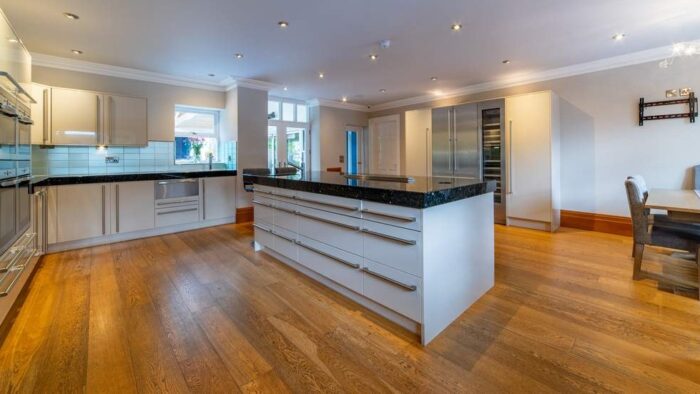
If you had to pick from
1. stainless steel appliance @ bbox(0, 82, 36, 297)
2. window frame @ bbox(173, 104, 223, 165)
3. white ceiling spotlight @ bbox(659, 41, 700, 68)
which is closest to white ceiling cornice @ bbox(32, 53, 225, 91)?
window frame @ bbox(173, 104, 223, 165)

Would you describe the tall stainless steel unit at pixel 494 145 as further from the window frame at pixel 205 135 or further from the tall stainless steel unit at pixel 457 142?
the window frame at pixel 205 135

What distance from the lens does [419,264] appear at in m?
1.71

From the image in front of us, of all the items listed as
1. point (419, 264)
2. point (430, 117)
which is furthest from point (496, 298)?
point (430, 117)

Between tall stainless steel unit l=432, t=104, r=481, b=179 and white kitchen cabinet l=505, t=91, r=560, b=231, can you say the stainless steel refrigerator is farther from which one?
white kitchen cabinet l=505, t=91, r=560, b=231

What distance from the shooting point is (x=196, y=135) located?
5367mm

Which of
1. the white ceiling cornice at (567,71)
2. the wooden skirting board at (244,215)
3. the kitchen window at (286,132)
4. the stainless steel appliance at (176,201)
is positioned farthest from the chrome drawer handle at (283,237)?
the white ceiling cornice at (567,71)

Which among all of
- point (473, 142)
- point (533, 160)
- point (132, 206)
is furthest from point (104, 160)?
point (533, 160)

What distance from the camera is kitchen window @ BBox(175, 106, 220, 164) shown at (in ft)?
17.0

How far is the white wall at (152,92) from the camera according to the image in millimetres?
4043

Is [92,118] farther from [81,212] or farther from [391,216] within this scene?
[391,216]

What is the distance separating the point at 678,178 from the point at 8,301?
6770 millimetres

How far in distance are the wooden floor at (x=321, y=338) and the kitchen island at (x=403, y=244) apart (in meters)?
0.15

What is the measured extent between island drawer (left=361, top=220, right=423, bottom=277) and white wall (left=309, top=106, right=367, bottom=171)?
5.05 meters

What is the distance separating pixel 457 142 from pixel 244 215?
3.88 meters
